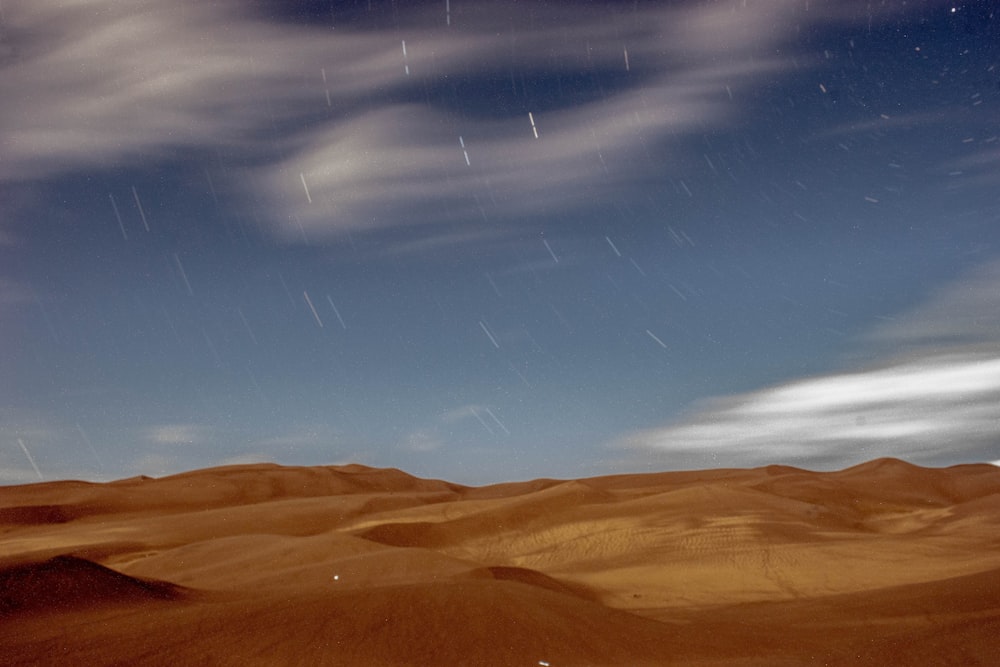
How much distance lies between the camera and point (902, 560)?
24000mm

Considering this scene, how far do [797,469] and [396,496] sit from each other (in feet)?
118

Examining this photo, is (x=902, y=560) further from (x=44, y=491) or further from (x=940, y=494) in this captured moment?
(x=44, y=491)

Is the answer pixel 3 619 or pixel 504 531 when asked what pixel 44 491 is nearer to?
pixel 504 531

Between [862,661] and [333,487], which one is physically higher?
[333,487]

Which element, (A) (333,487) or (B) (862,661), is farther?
(A) (333,487)

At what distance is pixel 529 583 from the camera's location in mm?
18469

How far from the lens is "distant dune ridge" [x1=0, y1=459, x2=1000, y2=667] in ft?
39.3

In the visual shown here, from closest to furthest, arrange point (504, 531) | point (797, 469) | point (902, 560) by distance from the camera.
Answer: point (902, 560) < point (504, 531) < point (797, 469)

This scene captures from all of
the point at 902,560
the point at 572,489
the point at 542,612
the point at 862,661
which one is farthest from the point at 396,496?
the point at 862,661

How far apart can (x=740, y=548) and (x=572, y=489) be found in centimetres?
1500

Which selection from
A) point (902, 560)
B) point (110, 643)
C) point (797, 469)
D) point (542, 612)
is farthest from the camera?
point (797, 469)

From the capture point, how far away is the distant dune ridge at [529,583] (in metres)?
12.0

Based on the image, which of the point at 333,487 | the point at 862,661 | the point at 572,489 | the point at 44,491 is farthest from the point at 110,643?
the point at 44,491

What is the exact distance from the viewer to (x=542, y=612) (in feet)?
46.4
